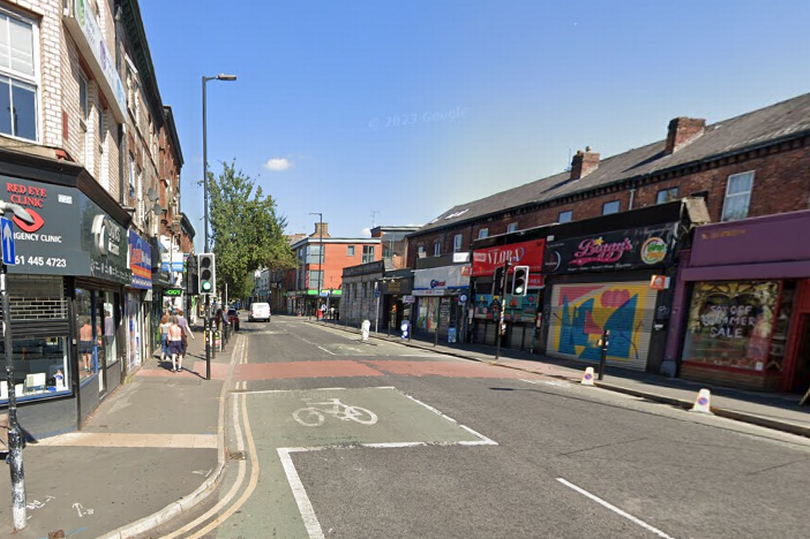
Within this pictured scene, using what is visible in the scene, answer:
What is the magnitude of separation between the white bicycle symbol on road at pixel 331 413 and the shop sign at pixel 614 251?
12.9 metres

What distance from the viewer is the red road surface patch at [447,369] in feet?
45.2

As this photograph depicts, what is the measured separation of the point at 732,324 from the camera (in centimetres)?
1272

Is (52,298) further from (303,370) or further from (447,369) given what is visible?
(447,369)

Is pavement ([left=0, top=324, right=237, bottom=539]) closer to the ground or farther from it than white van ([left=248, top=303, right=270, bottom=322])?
farther from it

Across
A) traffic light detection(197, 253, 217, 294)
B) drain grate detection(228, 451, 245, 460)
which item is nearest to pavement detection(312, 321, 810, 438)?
drain grate detection(228, 451, 245, 460)

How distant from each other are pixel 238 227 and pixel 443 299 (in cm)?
1511

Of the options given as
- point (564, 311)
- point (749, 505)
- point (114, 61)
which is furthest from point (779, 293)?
point (114, 61)

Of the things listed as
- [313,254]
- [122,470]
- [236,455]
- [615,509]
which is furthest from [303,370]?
[313,254]

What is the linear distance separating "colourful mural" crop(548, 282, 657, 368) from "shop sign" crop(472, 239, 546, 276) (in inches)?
84.7

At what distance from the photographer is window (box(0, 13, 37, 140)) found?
6246 millimetres

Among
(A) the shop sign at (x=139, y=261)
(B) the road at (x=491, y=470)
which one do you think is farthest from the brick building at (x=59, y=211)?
(B) the road at (x=491, y=470)

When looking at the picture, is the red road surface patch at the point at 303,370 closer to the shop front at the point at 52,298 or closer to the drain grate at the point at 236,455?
the shop front at the point at 52,298

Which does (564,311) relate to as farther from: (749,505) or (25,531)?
(25,531)

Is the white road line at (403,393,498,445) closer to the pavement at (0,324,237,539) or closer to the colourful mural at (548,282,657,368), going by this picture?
the pavement at (0,324,237,539)
